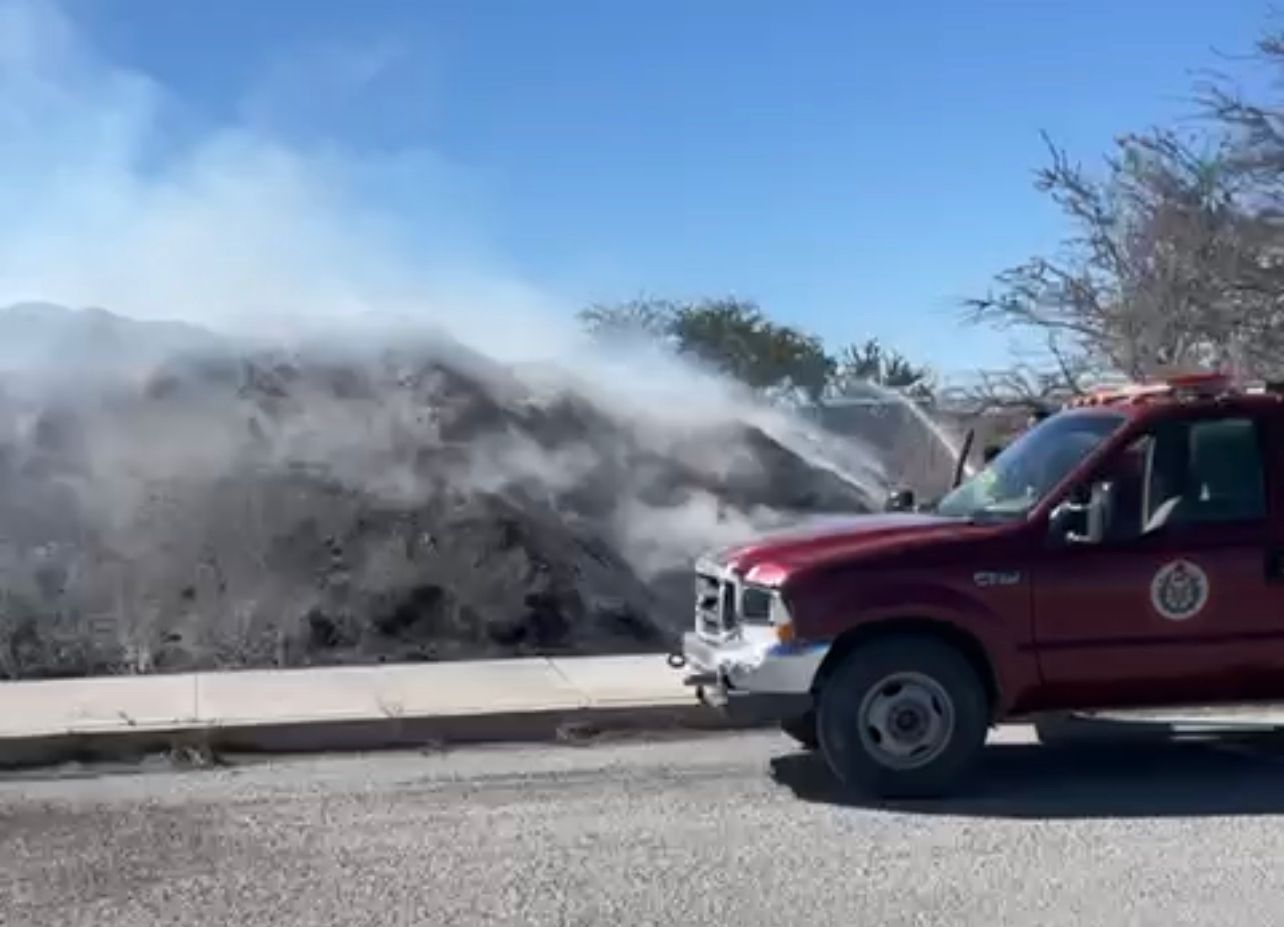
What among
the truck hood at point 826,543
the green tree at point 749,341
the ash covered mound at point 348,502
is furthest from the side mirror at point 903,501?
the green tree at point 749,341

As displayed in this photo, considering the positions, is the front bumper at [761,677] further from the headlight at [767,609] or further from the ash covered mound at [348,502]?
the ash covered mound at [348,502]

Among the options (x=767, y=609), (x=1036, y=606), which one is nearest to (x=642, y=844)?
(x=767, y=609)

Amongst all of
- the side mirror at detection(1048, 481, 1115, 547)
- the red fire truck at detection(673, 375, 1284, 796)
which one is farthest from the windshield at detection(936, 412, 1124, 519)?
the side mirror at detection(1048, 481, 1115, 547)

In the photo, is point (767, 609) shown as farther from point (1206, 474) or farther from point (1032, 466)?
point (1206, 474)

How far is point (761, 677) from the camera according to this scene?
943cm

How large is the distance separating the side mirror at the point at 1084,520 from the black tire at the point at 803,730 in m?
1.56

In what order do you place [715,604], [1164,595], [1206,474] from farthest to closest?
[715,604] → [1206,474] → [1164,595]

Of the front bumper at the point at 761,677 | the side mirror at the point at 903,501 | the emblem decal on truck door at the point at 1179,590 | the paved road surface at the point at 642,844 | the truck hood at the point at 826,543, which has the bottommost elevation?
the paved road surface at the point at 642,844

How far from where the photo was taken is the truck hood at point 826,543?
373 inches

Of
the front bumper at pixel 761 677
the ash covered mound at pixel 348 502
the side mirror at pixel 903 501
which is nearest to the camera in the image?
the front bumper at pixel 761 677

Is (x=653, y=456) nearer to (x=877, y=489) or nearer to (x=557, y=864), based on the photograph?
(x=877, y=489)

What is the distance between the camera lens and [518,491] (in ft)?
56.2

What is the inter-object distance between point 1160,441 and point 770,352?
31.7 meters

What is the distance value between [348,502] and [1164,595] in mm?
8584
